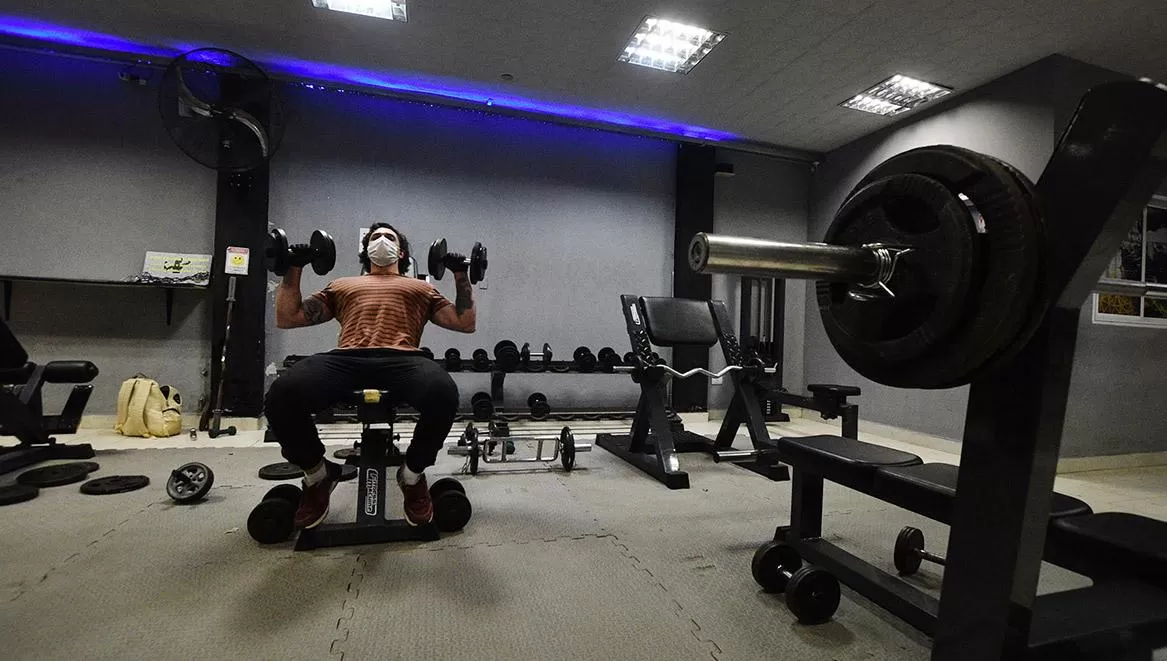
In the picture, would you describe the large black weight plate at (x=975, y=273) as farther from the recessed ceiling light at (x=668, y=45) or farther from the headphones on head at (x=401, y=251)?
the recessed ceiling light at (x=668, y=45)

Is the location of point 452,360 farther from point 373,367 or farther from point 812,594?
point 812,594

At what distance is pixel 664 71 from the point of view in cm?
379

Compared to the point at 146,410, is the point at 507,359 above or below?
above

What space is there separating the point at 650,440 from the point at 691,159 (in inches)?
117

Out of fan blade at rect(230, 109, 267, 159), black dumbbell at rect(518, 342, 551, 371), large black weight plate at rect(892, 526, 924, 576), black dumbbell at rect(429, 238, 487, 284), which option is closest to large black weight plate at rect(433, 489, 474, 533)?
black dumbbell at rect(429, 238, 487, 284)

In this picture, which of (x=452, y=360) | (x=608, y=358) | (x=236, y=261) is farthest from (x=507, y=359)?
(x=236, y=261)

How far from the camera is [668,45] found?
3562mm

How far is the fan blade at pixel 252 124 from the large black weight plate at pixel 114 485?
2.03 meters

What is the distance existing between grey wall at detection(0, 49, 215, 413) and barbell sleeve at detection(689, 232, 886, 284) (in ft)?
15.1

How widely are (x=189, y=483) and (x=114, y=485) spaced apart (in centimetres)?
45

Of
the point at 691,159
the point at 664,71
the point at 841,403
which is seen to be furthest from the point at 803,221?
the point at 841,403

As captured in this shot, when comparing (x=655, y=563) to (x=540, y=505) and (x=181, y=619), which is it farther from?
(x=181, y=619)

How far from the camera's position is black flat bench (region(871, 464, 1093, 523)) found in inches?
44.6

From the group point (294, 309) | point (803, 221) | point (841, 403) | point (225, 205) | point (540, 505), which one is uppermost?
point (803, 221)
